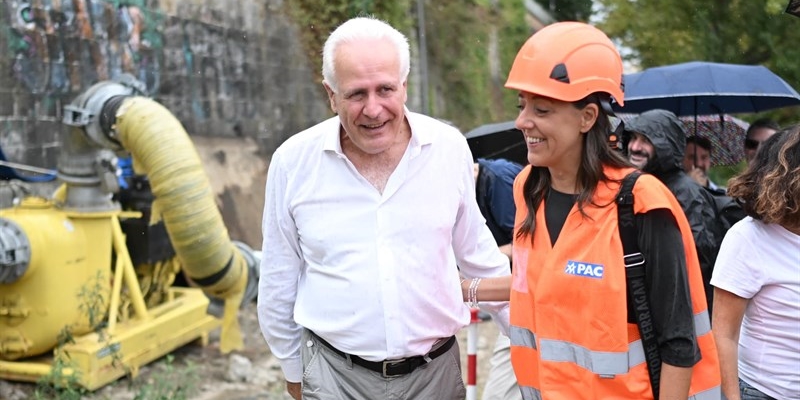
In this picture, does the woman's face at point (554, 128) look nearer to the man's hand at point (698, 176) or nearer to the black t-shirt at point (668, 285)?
A: the black t-shirt at point (668, 285)

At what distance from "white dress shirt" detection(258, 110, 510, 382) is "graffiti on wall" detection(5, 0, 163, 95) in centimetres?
564

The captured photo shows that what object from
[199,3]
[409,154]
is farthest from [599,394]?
[199,3]

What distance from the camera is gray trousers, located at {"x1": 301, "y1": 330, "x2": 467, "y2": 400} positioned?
280cm

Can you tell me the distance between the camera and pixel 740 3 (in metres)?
11.5

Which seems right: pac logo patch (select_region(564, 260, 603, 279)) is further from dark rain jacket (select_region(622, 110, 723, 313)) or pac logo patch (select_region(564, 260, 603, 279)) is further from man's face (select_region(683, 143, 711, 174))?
man's face (select_region(683, 143, 711, 174))

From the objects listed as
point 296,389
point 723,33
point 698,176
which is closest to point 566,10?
point 723,33

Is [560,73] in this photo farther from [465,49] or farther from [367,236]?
[465,49]

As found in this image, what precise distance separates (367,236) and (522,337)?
640mm

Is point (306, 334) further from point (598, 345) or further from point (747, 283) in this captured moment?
point (747, 283)

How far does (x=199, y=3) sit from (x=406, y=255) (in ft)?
28.6

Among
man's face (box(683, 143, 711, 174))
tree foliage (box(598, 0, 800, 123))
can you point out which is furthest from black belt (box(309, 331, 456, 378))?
tree foliage (box(598, 0, 800, 123))

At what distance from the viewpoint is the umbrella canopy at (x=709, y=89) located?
224 inches

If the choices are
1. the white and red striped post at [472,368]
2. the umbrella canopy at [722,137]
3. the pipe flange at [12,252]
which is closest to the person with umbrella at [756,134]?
the umbrella canopy at [722,137]

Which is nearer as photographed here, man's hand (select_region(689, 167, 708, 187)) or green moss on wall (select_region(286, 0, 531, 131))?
man's hand (select_region(689, 167, 708, 187))
